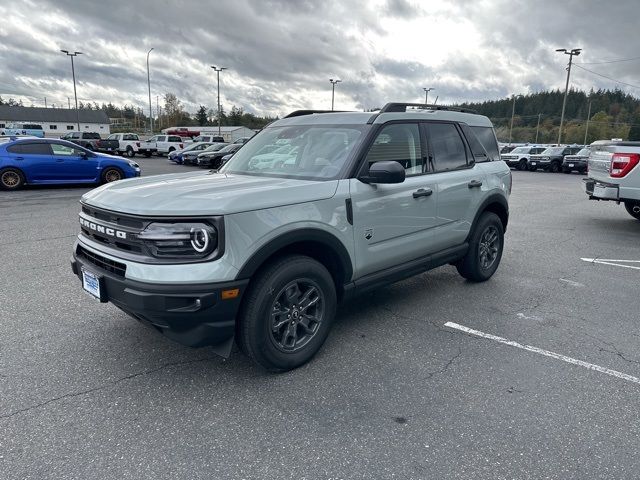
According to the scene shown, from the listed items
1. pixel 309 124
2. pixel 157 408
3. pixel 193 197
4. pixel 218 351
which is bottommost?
pixel 157 408

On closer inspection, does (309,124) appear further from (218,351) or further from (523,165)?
(523,165)

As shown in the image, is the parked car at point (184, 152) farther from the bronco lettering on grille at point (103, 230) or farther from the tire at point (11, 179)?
the bronco lettering on grille at point (103, 230)

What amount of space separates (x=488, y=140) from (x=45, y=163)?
12.5 m

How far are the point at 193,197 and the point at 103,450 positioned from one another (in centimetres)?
152

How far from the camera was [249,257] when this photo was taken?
2855 mm

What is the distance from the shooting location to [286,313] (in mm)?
3240

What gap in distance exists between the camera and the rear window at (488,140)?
5297mm

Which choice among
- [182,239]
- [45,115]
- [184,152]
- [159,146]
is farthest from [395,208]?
[45,115]

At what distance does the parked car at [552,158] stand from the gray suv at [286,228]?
28.4 m

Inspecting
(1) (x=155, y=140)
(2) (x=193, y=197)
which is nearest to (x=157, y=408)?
(2) (x=193, y=197)

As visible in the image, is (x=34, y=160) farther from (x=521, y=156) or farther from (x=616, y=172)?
(x=521, y=156)

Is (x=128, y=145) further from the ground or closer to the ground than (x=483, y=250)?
further from the ground

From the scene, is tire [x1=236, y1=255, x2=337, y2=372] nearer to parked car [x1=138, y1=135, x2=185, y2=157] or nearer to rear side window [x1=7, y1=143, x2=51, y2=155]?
rear side window [x1=7, y1=143, x2=51, y2=155]

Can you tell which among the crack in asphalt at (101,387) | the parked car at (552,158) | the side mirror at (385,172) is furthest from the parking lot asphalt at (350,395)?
the parked car at (552,158)
